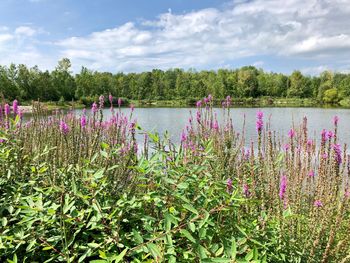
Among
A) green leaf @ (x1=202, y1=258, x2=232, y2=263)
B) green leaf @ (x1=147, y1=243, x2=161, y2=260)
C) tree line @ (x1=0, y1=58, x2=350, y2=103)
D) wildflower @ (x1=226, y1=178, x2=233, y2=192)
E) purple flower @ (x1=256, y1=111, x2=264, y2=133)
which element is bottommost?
green leaf @ (x1=202, y1=258, x2=232, y2=263)

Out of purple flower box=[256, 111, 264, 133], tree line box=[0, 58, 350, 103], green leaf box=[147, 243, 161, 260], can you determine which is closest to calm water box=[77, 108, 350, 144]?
purple flower box=[256, 111, 264, 133]

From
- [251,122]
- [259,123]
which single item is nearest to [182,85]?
[251,122]

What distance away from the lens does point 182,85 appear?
4259 inches

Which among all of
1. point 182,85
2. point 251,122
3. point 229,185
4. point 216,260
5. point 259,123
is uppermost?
point 182,85

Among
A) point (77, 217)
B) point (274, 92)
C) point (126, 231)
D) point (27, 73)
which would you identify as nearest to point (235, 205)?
point (126, 231)

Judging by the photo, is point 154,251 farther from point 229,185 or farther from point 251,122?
point 251,122

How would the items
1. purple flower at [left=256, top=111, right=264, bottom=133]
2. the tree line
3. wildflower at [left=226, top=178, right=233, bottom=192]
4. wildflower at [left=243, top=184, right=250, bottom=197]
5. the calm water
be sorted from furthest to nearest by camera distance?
the tree line, the calm water, purple flower at [left=256, top=111, right=264, bottom=133], wildflower at [left=243, top=184, right=250, bottom=197], wildflower at [left=226, top=178, right=233, bottom=192]

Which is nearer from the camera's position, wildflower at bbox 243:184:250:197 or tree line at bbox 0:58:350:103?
wildflower at bbox 243:184:250:197

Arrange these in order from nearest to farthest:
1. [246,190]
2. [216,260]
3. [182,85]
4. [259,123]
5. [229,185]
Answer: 1. [216,260]
2. [229,185]
3. [246,190]
4. [259,123]
5. [182,85]

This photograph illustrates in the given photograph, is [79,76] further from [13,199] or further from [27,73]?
[13,199]

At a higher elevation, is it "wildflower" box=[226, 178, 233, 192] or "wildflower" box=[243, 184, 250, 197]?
"wildflower" box=[226, 178, 233, 192]

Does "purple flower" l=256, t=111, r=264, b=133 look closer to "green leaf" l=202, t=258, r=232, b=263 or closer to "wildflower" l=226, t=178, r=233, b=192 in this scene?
"wildflower" l=226, t=178, r=233, b=192

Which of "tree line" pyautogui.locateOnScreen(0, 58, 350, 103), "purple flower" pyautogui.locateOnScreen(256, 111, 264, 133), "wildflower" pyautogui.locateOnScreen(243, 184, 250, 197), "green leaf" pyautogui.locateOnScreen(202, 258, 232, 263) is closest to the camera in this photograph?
"green leaf" pyautogui.locateOnScreen(202, 258, 232, 263)

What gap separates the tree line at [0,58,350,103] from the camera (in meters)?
74.6
